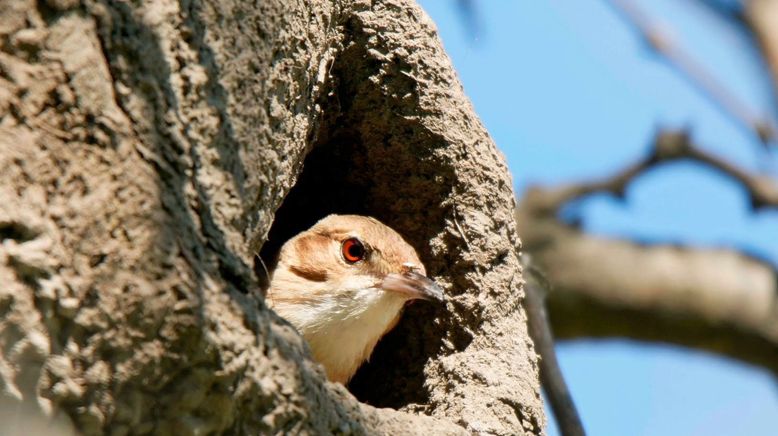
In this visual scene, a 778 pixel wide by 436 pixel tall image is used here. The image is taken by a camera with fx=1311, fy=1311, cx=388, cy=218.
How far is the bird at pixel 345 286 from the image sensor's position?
16.5 feet

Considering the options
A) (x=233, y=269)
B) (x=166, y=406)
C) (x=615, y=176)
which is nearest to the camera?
(x=166, y=406)

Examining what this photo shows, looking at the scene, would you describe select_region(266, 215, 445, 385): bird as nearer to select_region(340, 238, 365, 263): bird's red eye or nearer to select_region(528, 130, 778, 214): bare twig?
select_region(340, 238, 365, 263): bird's red eye

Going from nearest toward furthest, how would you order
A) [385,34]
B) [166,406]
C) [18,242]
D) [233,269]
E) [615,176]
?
[18,242] → [166,406] → [233,269] → [385,34] → [615,176]

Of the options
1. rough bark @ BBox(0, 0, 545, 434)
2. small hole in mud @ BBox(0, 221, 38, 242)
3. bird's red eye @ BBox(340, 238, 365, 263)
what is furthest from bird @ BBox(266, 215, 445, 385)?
small hole in mud @ BBox(0, 221, 38, 242)

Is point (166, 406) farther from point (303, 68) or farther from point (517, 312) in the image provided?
point (517, 312)

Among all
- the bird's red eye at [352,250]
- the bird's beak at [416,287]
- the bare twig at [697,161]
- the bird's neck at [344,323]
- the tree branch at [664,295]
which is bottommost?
the bird's neck at [344,323]

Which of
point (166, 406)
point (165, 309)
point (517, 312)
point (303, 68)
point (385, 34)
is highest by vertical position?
point (385, 34)

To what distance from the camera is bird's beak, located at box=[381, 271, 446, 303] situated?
491 cm

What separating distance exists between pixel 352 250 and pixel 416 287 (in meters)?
0.45

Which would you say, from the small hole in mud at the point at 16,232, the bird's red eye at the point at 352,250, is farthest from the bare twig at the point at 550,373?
the small hole in mud at the point at 16,232

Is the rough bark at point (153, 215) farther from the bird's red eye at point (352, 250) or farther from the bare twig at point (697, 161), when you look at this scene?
the bare twig at point (697, 161)

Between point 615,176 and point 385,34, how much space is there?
10.8ft

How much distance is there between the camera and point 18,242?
2.86m

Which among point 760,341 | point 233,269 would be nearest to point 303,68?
point 233,269
